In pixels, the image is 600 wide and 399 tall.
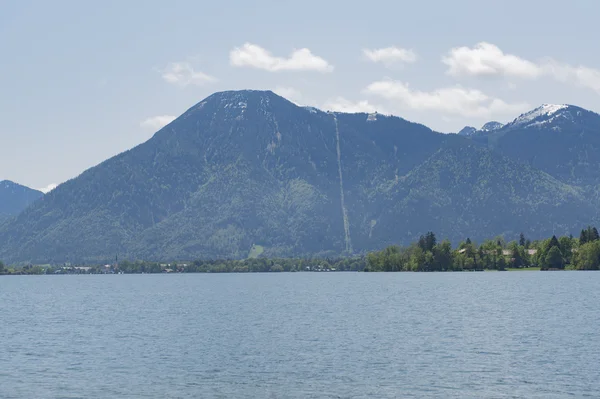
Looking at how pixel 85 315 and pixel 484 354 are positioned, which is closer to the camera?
pixel 484 354

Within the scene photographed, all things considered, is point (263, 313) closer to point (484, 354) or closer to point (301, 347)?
point (301, 347)

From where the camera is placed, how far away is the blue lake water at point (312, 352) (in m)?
62.6

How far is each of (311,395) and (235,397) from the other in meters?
5.59

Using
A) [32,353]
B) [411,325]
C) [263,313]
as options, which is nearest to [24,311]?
[263,313]

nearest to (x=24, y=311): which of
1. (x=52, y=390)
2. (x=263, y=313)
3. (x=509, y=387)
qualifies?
(x=263, y=313)

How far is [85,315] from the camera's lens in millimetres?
135375

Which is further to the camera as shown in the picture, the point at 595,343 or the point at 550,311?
the point at 550,311

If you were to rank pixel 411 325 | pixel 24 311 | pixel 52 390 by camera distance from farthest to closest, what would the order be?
pixel 24 311 < pixel 411 325 < pixel 52 390

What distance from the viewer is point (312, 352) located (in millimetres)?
80688

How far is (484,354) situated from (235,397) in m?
28.5

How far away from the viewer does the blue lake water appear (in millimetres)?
62594

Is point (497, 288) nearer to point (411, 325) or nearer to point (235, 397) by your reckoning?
point (411, 325)

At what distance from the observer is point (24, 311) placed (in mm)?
151125

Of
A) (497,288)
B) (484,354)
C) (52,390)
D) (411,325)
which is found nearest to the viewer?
(52,390)
